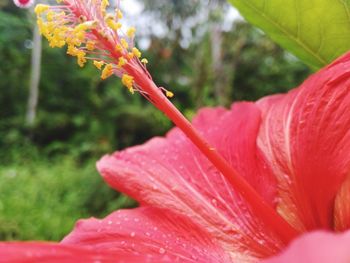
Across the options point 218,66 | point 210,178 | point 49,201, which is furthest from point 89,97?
point 210,178

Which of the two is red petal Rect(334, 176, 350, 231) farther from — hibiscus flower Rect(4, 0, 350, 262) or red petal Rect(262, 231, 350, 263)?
red petal Rect(262, 231, 350, 263)

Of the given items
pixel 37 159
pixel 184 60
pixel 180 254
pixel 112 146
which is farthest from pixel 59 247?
pixel 184 60

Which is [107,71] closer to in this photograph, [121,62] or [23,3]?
[121,62]

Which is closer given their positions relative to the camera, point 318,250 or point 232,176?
point 318,250

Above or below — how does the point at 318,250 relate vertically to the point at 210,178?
below

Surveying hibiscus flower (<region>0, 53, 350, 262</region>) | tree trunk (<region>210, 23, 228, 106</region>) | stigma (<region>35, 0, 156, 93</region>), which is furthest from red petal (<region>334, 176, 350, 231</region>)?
tree trunk (<region>210, 23, 228, 106</region>)
